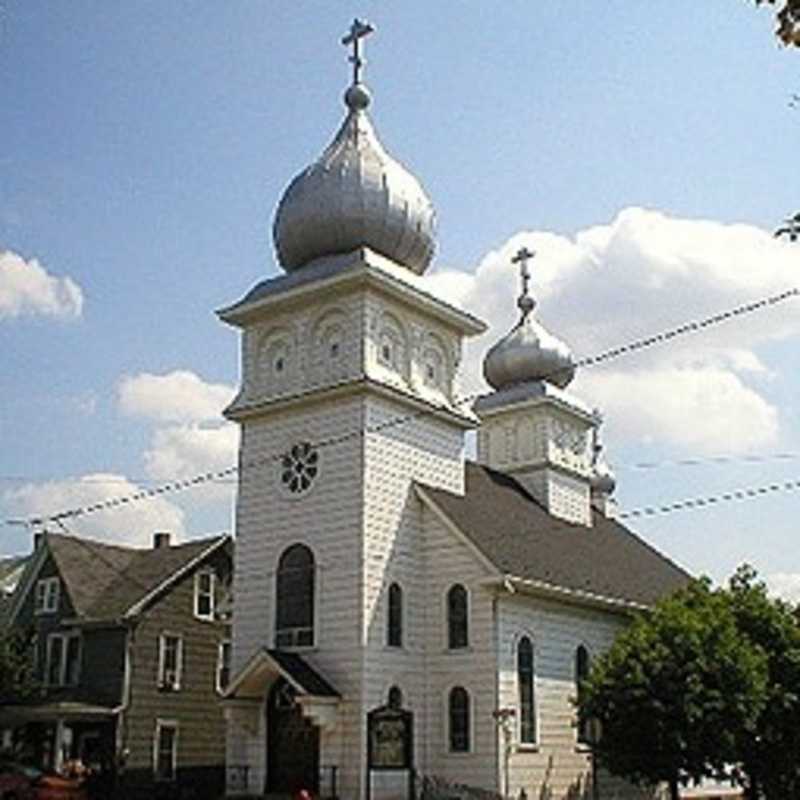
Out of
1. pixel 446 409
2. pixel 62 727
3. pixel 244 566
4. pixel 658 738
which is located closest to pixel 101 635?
pixel 62 727

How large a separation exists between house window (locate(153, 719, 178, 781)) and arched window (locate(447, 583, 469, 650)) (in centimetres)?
1188

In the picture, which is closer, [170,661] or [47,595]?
[170,661]

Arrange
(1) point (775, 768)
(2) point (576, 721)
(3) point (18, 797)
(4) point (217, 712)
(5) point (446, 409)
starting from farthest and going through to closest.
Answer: (4) point (217, 712)
(5) point (446, 409)
(2) point (576, 721)
(1) point (775, 768)
(3) point (18, 797)

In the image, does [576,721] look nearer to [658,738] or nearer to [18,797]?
[658,738]

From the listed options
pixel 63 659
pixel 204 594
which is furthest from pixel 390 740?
pixel 63 659

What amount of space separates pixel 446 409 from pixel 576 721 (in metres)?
9.53

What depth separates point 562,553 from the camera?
38.0m

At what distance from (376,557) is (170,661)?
38.7 ft

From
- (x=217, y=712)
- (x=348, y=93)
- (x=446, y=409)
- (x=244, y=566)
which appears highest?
(x=348, y=93)

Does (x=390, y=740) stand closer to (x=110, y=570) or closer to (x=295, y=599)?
(x=295, y=599)

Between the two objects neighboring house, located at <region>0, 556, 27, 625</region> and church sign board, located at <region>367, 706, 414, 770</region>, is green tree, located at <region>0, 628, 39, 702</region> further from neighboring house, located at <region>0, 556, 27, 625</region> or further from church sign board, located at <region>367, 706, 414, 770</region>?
church sign board, located at <region>367, 706, 414, 770</region>

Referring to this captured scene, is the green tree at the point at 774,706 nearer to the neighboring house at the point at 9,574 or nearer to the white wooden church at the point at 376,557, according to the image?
the white wooden church at the point at 376,557

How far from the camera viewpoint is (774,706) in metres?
30.8

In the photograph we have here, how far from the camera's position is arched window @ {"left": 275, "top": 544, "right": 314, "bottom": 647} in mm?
32125
